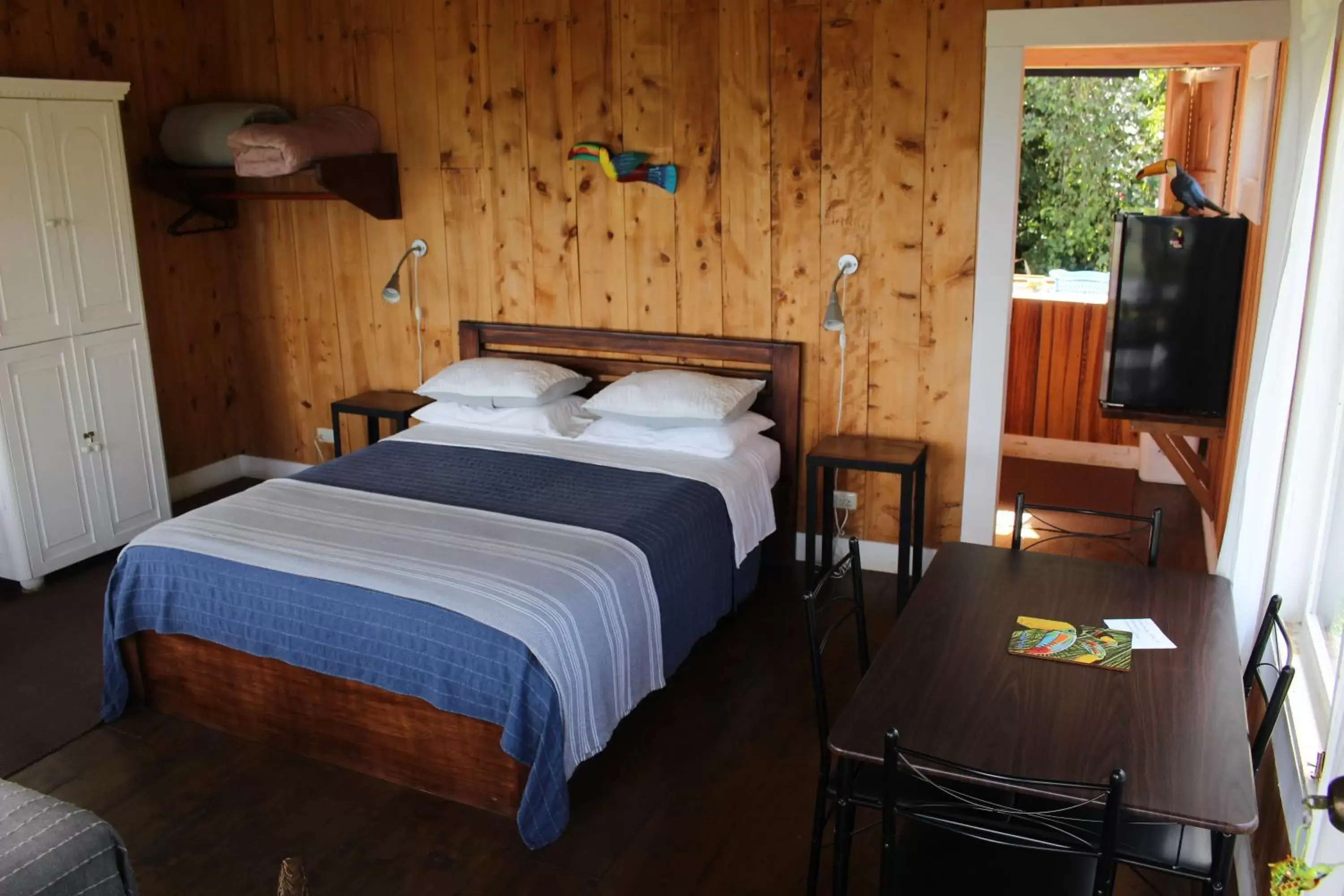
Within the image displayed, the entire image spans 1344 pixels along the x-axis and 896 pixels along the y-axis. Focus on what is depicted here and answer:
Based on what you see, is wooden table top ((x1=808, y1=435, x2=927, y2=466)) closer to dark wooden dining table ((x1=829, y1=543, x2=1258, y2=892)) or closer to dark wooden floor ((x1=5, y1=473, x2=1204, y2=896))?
dark wooden floor ((x1=5, y1=473, x2=1204, y2=896))

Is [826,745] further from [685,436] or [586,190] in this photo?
[586,190]

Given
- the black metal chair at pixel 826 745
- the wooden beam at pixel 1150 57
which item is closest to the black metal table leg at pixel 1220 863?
the black metal chair at pixel 826 745

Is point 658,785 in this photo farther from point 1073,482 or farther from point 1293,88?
point 1073,482

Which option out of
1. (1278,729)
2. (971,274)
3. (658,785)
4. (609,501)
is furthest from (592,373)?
(1278,729)

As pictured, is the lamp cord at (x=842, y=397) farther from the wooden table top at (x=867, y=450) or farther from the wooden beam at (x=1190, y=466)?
the wooden beam at (x=1190, y=466)

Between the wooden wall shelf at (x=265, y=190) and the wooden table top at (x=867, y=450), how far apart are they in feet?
7.20

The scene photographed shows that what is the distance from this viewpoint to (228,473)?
5633 millimetres

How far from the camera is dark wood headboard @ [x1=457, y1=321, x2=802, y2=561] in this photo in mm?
4398

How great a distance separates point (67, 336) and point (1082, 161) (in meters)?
5.37

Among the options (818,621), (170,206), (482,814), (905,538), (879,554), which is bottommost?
(482,814)

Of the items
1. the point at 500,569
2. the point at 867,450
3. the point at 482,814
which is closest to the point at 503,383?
the point at 867,450

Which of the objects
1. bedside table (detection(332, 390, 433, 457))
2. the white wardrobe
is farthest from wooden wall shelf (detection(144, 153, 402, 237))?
bedside table (detection(332, 390, 433, 457))

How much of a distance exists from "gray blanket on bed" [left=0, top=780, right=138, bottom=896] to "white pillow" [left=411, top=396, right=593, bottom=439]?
8.50 feet

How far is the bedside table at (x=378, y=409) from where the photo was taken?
488 centimetres
